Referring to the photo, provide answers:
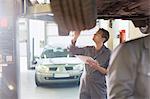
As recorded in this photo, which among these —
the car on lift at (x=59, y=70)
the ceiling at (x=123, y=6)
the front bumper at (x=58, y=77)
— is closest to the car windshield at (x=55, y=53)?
the car on lift at (x=59, y=70)

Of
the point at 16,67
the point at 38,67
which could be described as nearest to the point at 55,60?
the point at 38,67

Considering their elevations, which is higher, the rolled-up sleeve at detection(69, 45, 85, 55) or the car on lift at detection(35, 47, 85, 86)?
Answer: the rolled-up sleeve at detection(69, 45, 85, 55)

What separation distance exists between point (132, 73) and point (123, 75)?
0.14 feet

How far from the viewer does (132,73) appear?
1.49m

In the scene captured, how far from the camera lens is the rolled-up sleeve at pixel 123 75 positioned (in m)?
1.49

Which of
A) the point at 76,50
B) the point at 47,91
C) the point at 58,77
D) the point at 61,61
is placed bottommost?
the point at 47,91

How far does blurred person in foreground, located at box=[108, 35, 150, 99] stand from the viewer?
147 centimetres

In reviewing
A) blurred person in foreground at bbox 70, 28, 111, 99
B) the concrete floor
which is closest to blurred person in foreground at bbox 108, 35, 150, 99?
blurred person in foreground at bbox 70, 28, 111, 99

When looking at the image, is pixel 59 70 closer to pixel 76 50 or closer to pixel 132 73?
pixel 76 50

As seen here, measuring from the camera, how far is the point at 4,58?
299 cm

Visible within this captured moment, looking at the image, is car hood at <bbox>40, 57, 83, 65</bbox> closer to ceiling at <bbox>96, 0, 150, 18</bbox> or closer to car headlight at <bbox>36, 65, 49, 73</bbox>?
car headlight at <bbox>36, 65, 49, 73</bbox>

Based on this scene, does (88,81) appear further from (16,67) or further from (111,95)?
(111,95)

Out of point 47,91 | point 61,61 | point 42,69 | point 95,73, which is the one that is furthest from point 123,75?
point 42,69

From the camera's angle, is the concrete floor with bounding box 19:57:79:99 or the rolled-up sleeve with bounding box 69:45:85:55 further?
the concrete floor with bounding box 19:57:79:99
